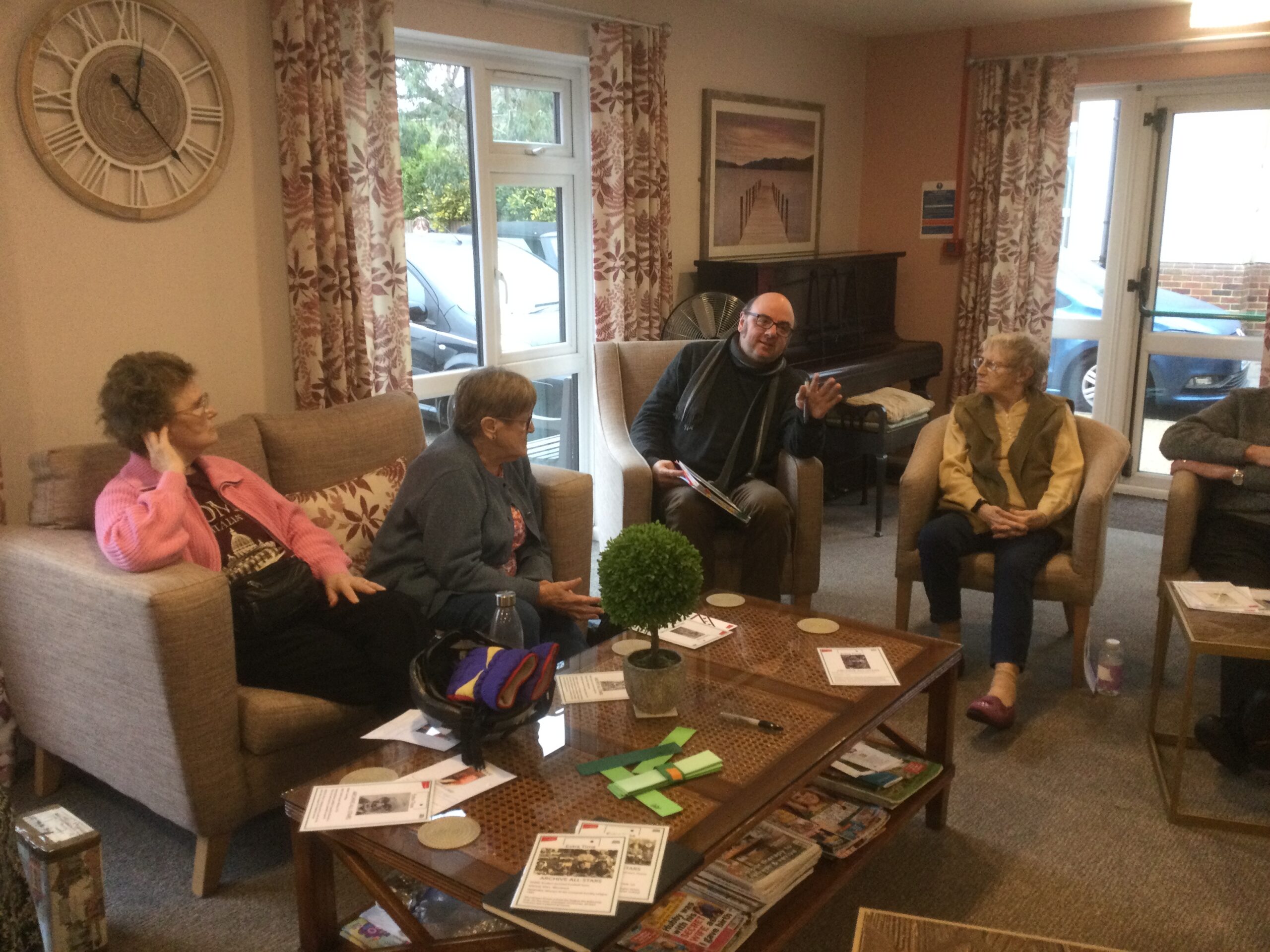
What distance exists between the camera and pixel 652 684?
1.93 metres

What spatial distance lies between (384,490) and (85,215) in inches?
39.1

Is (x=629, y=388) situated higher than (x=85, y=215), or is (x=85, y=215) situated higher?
(x=85, y=215)

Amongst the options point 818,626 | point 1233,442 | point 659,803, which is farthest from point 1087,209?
point 659,803

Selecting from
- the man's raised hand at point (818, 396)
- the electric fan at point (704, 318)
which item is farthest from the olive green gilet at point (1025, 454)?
the electric fan at point (704, 318)

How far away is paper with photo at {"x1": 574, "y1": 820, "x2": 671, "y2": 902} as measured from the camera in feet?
4.71

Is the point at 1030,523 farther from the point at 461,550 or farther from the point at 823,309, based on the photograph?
the point at 823,309

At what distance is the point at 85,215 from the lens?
263cm

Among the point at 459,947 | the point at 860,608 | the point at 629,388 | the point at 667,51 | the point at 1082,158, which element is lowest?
the point at 860,608

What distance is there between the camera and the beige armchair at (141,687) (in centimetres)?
203

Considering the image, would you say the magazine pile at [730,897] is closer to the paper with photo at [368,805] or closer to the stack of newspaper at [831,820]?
the stack of newspaper at [831,820]

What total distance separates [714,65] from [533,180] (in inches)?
44.8

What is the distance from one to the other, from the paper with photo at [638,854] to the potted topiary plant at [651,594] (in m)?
0.37

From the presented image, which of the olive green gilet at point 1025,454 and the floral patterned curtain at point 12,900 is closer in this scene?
the floral patterned curtain at point 12,900

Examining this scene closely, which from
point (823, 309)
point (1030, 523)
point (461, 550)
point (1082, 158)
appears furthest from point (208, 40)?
point (1082, 158)
